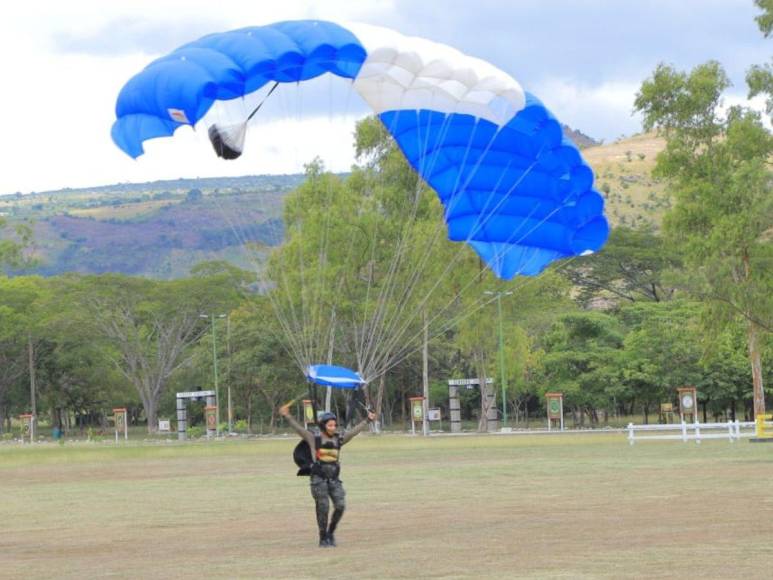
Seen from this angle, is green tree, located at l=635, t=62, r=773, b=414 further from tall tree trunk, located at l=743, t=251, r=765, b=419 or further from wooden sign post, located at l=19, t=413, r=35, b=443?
wooden sign post, located at l=19, t=413, r=35, b=443

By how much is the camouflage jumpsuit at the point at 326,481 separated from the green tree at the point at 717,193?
1092 inches

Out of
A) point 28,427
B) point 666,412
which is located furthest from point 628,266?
point 28,427

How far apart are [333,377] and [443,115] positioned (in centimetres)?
560

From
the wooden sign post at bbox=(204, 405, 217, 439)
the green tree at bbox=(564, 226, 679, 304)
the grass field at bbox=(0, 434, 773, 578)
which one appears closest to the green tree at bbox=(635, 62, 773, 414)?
the grass field at bbox=(0, 434, 773, 578)

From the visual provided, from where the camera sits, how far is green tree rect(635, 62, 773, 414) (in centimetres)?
4253

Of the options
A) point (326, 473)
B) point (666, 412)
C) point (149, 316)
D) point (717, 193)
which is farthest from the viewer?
point (149, 316)

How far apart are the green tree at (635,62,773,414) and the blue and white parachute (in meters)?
20.6

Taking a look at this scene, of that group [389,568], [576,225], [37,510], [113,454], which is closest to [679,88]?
[113,454]

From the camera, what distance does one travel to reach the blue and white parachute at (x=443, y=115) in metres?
17.0

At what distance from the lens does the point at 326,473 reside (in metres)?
15.1

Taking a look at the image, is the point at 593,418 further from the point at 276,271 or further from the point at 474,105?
the point at 474,105

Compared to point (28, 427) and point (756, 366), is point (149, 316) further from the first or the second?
point (756, 366)

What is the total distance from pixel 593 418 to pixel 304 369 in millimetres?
63656

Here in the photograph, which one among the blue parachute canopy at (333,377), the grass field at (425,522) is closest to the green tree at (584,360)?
the grass field at (425,522)
